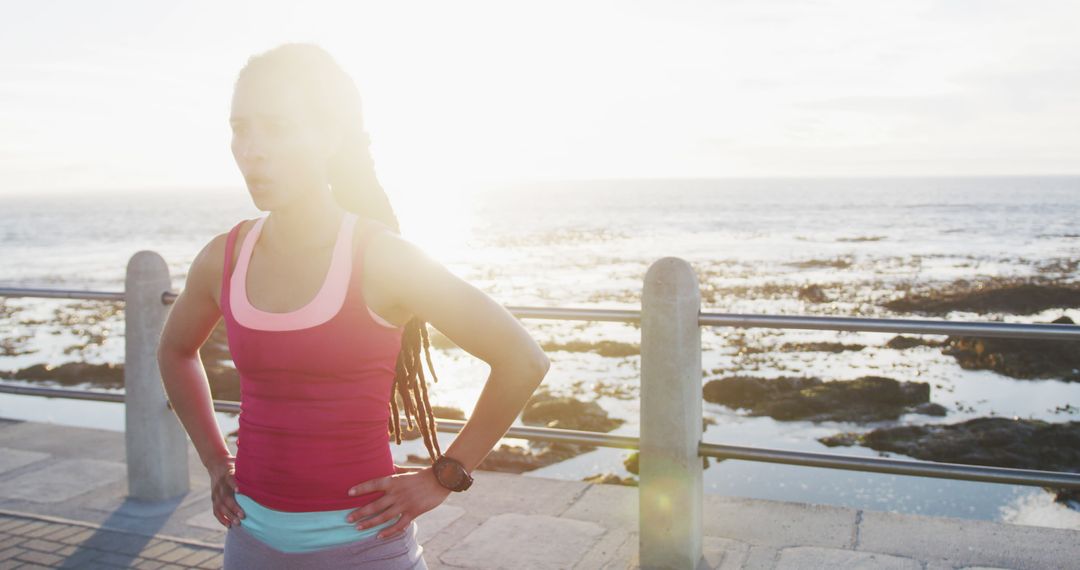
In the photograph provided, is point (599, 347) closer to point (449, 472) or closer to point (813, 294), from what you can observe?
point (813, 294)

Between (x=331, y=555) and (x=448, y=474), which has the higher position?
(x=448, y=474)

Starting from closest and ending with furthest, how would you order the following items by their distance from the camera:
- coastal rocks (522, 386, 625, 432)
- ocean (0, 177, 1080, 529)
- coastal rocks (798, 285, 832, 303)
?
1. ocean (0, 177, 1080, 529)
2. coastal rocks (522, 386, 625, 432)
3. coastal rocks (798, 285, 832, 303)

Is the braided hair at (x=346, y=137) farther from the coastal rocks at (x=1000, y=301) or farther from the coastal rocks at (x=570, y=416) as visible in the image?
the coastal rocks at (x=1000, y=301)

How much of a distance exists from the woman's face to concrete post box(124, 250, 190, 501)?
3.67m

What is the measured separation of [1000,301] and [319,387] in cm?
2646

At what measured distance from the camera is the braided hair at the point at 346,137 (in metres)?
1.78

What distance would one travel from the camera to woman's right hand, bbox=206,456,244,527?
1.89m

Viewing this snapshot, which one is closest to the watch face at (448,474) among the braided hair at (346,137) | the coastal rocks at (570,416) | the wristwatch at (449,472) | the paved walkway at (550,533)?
the wristwatch at (449,472)

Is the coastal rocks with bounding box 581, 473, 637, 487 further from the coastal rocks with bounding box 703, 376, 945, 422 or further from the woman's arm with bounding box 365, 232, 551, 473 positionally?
the woman's arm with bounding box 365, 232, 551, 473

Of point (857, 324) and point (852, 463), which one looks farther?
point (852, 463)

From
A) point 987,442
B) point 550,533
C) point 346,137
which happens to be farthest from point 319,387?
point 987,442

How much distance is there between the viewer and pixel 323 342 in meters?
1.71

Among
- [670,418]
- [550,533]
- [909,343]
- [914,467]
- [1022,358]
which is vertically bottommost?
[909,343]

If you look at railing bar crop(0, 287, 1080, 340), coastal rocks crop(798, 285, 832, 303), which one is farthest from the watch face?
coastal rocks crop(798, 285, 832, 303)
